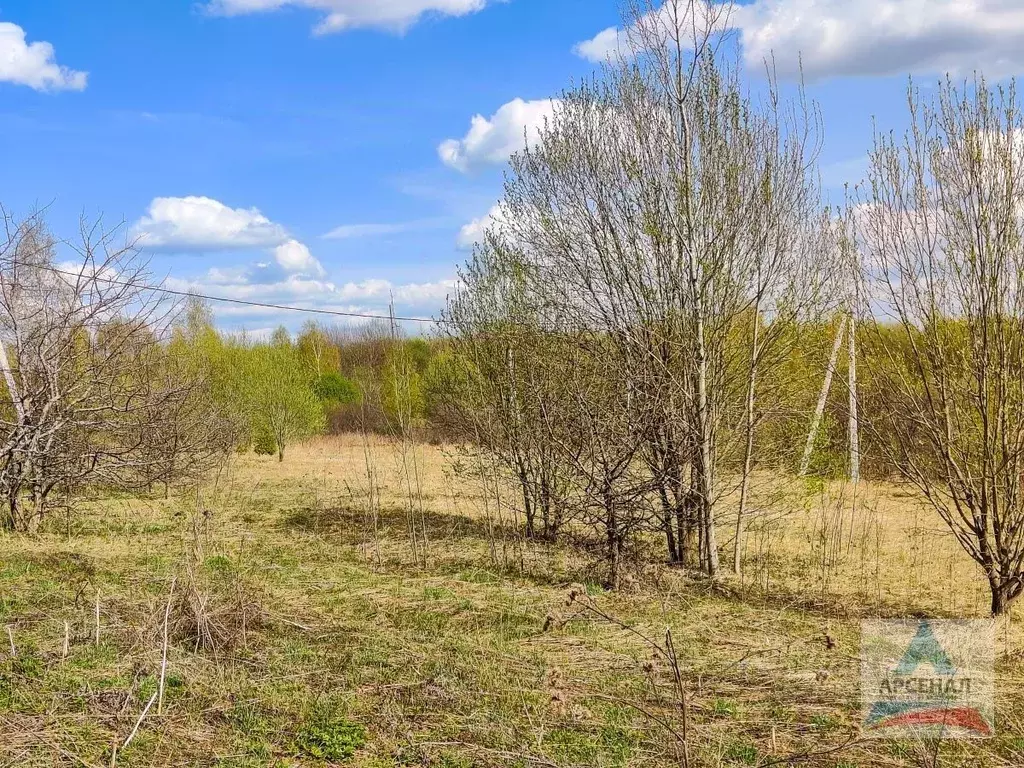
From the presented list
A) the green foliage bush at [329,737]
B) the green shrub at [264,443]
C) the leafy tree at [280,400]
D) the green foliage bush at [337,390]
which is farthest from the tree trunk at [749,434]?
the green foliage bush at [337,390]

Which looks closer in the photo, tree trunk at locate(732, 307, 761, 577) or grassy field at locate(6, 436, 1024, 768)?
grassy field at locate(6, 436, 1024, 768)

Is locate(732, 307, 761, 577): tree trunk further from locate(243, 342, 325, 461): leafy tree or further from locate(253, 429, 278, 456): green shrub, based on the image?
locate(253, 429, 278, 456): green shrub

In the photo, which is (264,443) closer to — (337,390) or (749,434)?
(337,390)

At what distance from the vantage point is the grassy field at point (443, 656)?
3.95m

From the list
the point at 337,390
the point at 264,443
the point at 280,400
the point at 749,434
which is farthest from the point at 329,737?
the point at 337,390

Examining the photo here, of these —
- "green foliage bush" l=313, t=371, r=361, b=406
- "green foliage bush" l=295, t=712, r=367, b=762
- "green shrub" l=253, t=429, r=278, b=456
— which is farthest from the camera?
"green foliage bush" l=313, t=371, r=361, b=406

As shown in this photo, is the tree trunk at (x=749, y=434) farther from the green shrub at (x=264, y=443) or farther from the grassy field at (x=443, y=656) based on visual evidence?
the green shrub at (x=264, y=443)

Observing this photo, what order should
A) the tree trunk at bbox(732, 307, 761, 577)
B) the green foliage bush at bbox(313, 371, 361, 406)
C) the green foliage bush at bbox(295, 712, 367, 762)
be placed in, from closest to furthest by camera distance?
the green foliage bush at bbox(295, 712, 367, 762)
the tree trunk at bbox(732, 307, 761, 577)
the green foliage bush at bbox(313, 371, 361, 406)

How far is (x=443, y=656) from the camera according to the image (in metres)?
5.38

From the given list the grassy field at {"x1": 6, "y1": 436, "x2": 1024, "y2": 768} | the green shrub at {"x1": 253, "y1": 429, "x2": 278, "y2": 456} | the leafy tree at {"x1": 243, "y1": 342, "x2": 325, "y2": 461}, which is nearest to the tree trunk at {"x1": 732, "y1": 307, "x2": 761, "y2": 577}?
the grassy field at {"x1": 6, "y1": 436, "x2": 1024, "y2": 768}

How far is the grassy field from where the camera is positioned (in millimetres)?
3945

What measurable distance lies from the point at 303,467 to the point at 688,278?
1616 centimetres

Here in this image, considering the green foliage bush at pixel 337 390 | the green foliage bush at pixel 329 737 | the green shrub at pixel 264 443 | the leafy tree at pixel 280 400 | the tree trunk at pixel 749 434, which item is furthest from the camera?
the green foliage bush at pixel 337 390

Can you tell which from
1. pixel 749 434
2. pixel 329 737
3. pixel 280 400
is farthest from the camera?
pixel 280 400
